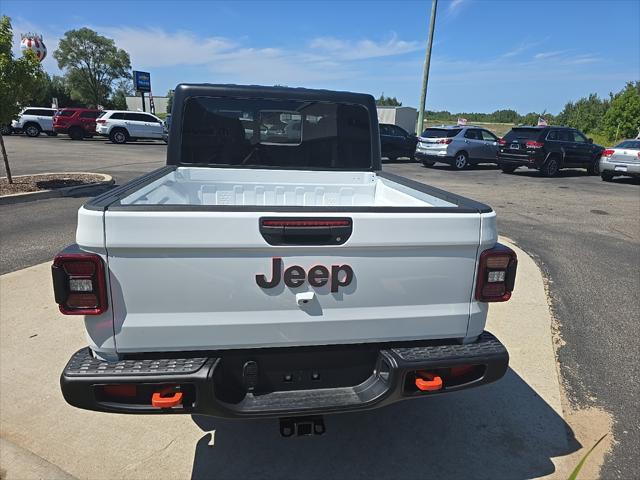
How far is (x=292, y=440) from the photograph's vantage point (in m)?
2.85

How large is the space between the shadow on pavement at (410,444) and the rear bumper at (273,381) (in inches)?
25.1

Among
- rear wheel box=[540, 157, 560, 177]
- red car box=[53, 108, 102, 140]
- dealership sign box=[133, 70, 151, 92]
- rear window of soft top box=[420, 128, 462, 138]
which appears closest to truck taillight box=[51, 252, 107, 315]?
rear wheel box=[540, 157, 560, 177]

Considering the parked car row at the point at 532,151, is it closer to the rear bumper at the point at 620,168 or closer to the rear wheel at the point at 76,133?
the rear bumper at the point at 620,168

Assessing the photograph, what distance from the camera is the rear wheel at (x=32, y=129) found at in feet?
92.6

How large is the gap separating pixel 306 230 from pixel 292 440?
59.9 inches

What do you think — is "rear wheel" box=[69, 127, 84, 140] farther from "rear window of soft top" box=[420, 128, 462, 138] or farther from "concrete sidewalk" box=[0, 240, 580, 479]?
"concrete sidewalk" box=[0, 240, 580, 479]

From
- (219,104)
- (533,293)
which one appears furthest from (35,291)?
(533,293)

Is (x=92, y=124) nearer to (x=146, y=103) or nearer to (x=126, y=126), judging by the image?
(x=126, y=126)

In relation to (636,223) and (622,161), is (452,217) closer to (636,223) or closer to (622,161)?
(636,223)

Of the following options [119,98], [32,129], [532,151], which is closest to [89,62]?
[119,98]

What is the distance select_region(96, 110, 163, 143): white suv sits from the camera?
26.1 m

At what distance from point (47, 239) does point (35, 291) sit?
228 centimetres

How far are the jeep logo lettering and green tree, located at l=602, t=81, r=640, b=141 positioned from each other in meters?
39.0

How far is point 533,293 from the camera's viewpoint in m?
5.27
